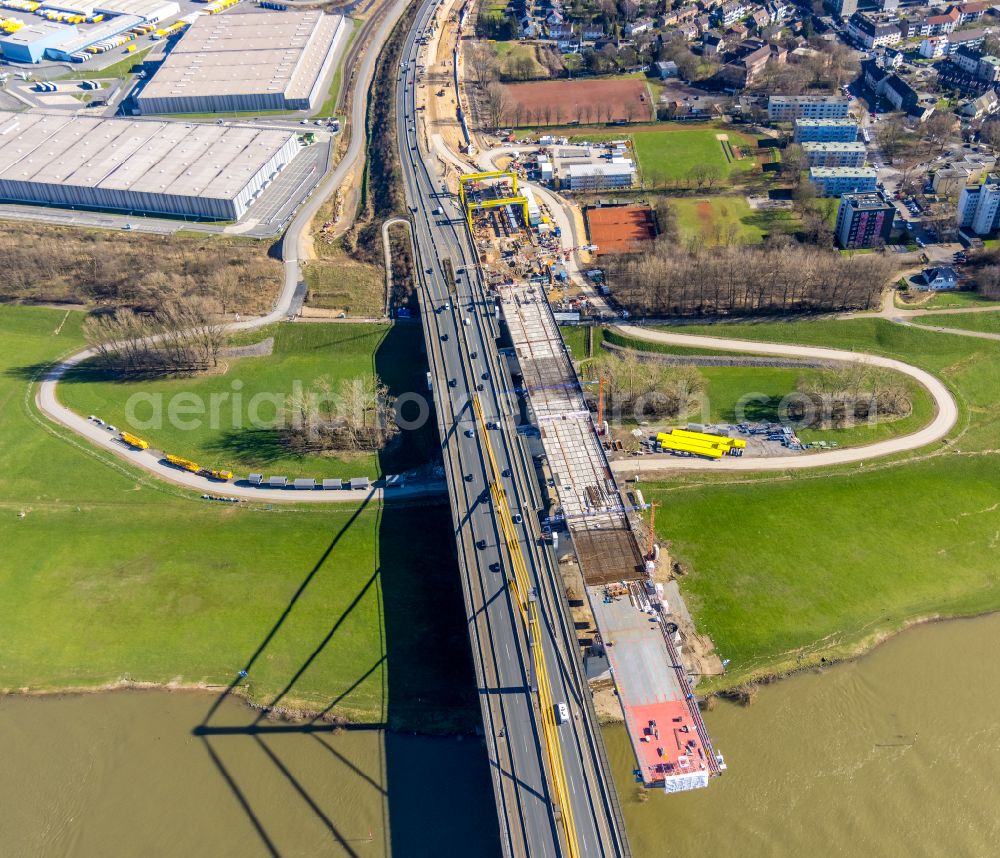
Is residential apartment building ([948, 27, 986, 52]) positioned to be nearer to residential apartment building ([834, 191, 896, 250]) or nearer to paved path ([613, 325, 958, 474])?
residential apartment building ([834, 191, 896, 250])

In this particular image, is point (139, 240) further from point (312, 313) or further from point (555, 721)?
point (555, 721)

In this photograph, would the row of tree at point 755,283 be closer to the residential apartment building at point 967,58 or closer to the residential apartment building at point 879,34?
the residential apartment building at point 967,58

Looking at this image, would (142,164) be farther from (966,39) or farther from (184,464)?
(966,39)

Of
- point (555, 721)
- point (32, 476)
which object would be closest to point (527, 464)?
point (555, 721)

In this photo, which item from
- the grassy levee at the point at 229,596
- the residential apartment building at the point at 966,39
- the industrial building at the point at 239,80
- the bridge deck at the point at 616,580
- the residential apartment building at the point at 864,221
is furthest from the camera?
the residential apartment building at the point at 966,39

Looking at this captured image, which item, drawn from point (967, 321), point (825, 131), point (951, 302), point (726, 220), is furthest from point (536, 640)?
point (825, 131)

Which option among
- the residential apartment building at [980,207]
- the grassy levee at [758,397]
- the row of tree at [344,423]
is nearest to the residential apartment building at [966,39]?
the residential apartment building at [980,207]
